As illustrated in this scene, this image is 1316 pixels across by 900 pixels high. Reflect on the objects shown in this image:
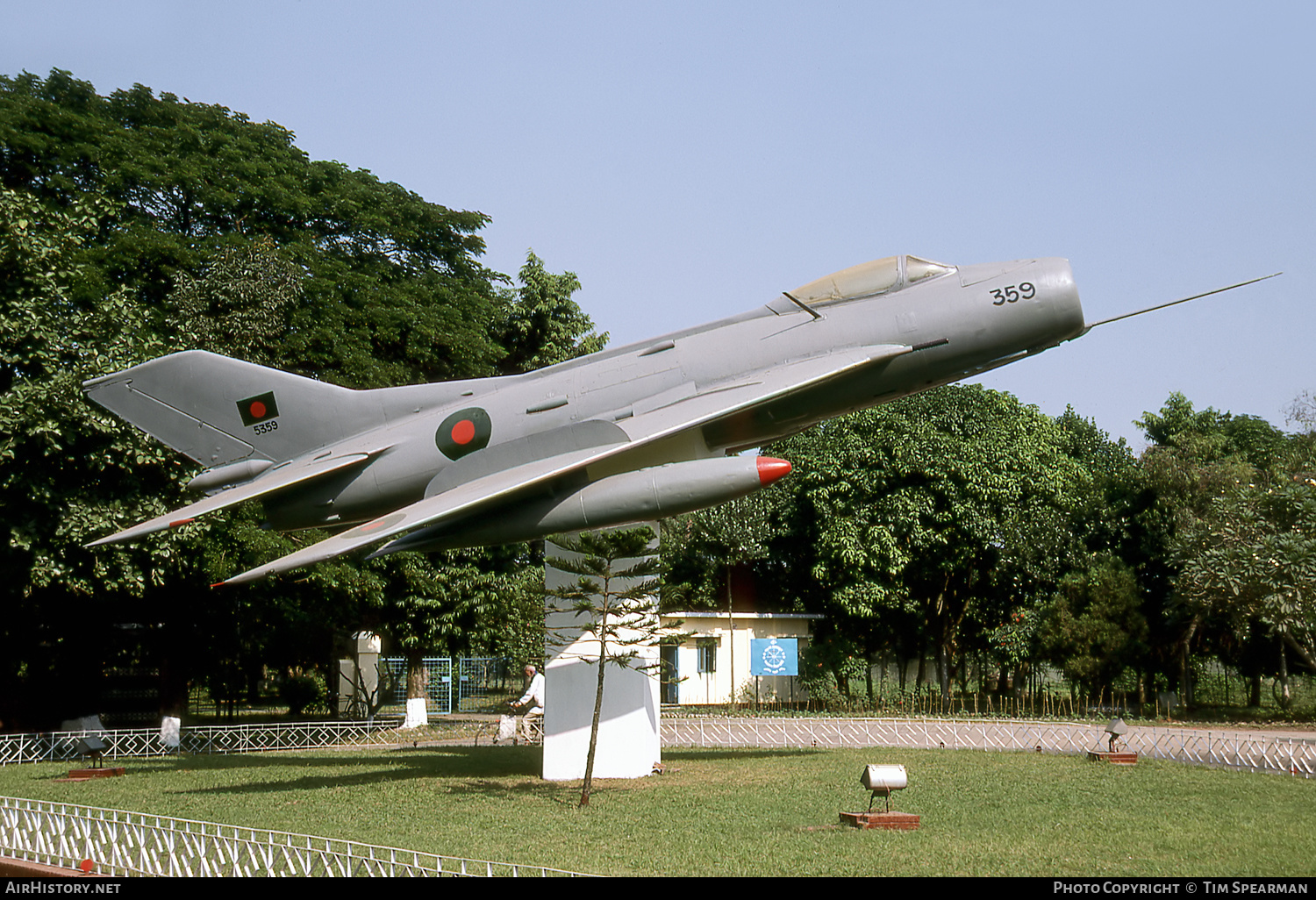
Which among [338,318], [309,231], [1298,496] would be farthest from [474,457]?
[1298,496]

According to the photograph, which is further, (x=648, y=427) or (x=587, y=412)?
Result: (x=587, y=412)

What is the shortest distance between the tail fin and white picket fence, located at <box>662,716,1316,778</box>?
43.8 ft

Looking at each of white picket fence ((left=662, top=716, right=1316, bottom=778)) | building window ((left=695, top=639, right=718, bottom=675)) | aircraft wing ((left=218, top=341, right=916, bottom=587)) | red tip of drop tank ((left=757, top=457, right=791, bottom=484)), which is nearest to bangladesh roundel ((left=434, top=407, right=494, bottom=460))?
aircraft wing ((left=218, top=341, right=916, bottom=587))

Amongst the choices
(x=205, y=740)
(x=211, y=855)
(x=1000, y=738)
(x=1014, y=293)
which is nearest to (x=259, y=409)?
(x=211, y=855)

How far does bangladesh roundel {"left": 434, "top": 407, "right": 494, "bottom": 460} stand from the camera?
15391 mm

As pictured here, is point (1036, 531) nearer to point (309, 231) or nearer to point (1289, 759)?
point (1289, 759)

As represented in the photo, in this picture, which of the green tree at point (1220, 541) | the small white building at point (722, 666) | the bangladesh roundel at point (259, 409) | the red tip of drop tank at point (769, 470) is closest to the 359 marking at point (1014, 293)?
the red tip of drop tank at point (769, 470)

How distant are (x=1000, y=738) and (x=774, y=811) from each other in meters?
12.3

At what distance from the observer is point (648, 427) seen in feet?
46.3

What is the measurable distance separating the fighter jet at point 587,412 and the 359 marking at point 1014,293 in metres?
0.02

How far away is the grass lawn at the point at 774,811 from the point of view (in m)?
10.6

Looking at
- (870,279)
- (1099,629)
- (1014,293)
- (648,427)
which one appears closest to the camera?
(1014,293)

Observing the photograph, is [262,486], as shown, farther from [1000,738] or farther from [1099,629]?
[1099,629]

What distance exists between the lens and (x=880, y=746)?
2325cm
